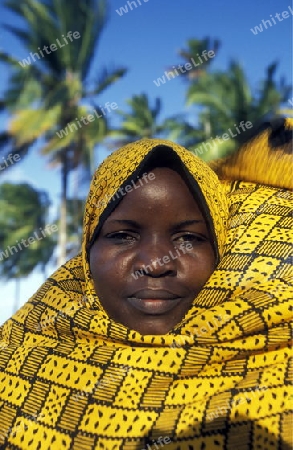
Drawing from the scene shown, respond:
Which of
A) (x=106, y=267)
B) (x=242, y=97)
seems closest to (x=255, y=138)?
(x=106, y=267)

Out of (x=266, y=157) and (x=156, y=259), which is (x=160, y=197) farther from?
(x=266, y=157)

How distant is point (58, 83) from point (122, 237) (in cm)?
1449

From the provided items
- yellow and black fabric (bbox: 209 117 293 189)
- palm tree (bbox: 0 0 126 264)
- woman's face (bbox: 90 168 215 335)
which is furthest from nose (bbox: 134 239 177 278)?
palm tree (bbox: 0 0 126 264)

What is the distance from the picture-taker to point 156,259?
5.74 feet

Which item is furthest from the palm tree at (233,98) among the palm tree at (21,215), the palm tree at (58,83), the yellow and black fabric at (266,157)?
the yellow and black fabric at (266,157)

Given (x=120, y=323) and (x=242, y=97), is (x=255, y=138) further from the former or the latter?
(x=242, y=97)

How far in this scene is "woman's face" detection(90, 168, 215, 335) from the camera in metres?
1.76

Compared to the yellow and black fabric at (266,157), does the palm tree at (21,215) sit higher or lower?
lower

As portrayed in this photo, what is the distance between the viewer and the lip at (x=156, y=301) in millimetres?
1746

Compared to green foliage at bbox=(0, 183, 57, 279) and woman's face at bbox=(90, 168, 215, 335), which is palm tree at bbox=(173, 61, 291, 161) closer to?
green foliage at bbox=(0, 183, 57, 279)

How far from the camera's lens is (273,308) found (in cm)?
161

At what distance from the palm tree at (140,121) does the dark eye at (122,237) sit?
63.2 feet

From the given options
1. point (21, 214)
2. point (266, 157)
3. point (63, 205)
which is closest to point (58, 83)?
point (63, 205)

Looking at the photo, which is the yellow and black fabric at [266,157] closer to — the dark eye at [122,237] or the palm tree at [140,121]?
the dark eye at [122,237]
